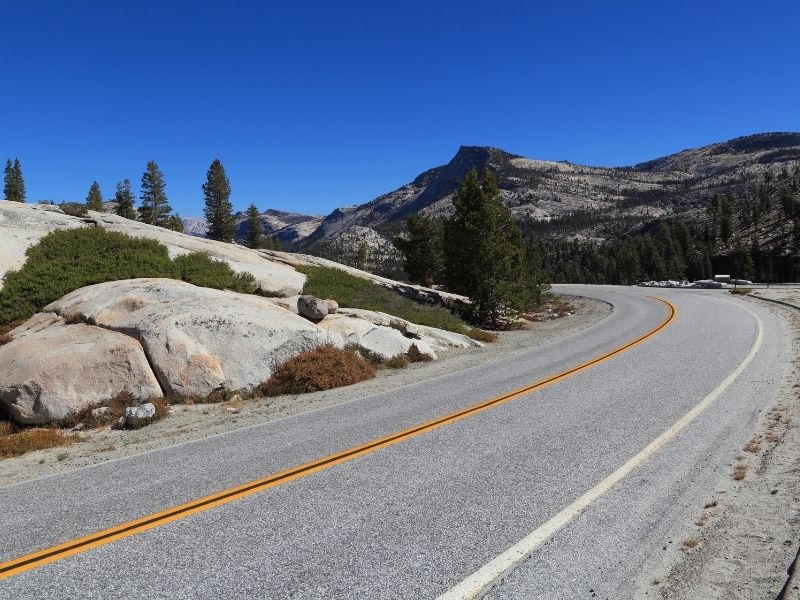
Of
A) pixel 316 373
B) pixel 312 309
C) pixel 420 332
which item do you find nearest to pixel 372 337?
pixel 312 309

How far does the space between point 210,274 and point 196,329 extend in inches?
259

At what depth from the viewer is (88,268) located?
18984 millimetres

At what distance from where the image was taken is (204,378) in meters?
13.3

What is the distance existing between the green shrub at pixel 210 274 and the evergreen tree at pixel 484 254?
47.1 feet

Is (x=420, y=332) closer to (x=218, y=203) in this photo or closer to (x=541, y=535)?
(x=541, y=535)

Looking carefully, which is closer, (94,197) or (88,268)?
(88,268)

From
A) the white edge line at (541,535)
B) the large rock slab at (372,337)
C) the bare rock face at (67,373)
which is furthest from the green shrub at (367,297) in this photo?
the white edge line at (541,535)

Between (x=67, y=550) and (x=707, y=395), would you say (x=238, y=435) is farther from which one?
(x=707, y=395)

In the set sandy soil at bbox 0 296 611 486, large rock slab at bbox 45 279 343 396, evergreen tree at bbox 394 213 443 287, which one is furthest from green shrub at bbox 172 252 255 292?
evergreen tree at bbox 394 213 443 287

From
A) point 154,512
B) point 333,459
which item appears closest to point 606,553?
point 333,459

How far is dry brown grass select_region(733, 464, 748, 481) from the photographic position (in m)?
6.36

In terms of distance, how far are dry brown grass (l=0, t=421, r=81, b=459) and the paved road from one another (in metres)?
2.66

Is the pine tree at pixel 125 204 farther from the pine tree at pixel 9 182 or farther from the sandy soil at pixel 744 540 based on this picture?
the sandy soil at pixel 744 540

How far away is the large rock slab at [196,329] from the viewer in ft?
43.6
